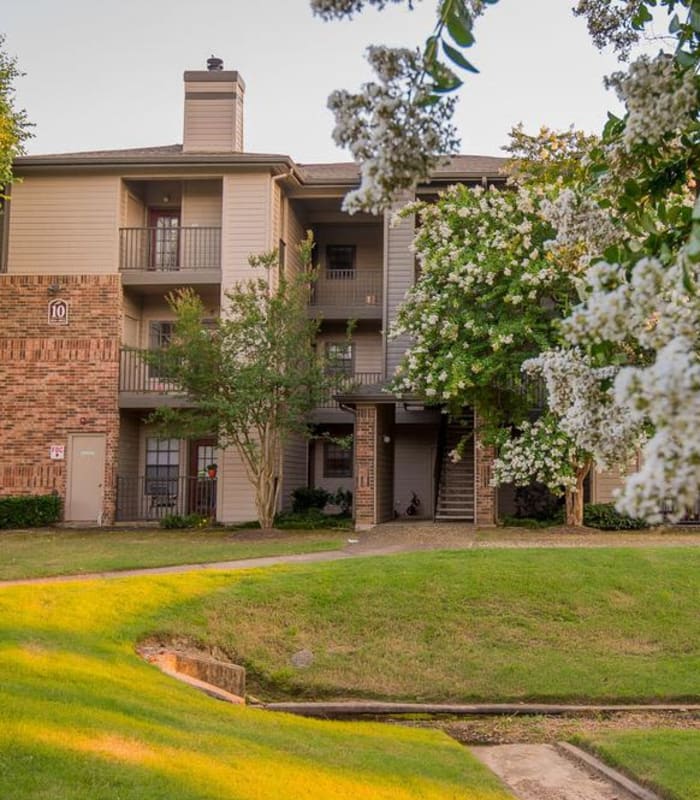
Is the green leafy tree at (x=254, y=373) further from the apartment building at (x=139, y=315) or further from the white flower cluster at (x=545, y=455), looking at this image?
the white flower cluster at (x=545, y=455)

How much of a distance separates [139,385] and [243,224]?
4.70m

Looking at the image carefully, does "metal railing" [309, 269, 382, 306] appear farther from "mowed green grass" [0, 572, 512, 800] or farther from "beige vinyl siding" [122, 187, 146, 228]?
"mowed green grass" [0, 572, 512, 800]

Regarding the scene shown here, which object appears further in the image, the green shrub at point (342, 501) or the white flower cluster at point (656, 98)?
the green shrub at point (342, 501)

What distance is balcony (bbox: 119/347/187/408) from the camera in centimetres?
2384

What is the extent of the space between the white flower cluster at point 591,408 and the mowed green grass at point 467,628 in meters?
8.97

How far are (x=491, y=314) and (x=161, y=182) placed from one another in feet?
34.9

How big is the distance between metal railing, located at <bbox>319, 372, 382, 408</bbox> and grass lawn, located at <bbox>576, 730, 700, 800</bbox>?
43.4 ft

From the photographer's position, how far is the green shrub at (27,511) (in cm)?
2309

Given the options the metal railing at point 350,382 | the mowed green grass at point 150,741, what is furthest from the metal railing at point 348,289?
the mowed green grass at point 150,741

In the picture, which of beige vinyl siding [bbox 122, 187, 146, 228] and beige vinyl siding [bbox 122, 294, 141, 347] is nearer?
beige vinyl siding [bbox 122, 294, 141, 347]

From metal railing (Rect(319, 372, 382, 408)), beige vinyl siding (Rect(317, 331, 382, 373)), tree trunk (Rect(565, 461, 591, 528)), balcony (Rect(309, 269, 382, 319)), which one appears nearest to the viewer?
tree trunk (Rect(565, 461, 591, 528))

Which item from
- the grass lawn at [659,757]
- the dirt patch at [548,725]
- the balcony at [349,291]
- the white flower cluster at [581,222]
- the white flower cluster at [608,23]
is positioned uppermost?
the balcony at [349,291]

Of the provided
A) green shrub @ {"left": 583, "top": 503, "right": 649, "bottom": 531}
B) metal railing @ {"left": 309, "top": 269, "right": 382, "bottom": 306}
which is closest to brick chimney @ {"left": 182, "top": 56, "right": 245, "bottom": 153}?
metal railing @ {"left": 309, "top": 269, "right": 382, "bottom": 306}

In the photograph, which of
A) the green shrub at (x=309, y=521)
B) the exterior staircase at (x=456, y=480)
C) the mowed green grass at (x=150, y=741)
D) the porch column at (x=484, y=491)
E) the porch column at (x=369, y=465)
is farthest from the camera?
the exterior staircase at (x=456, y=480)
